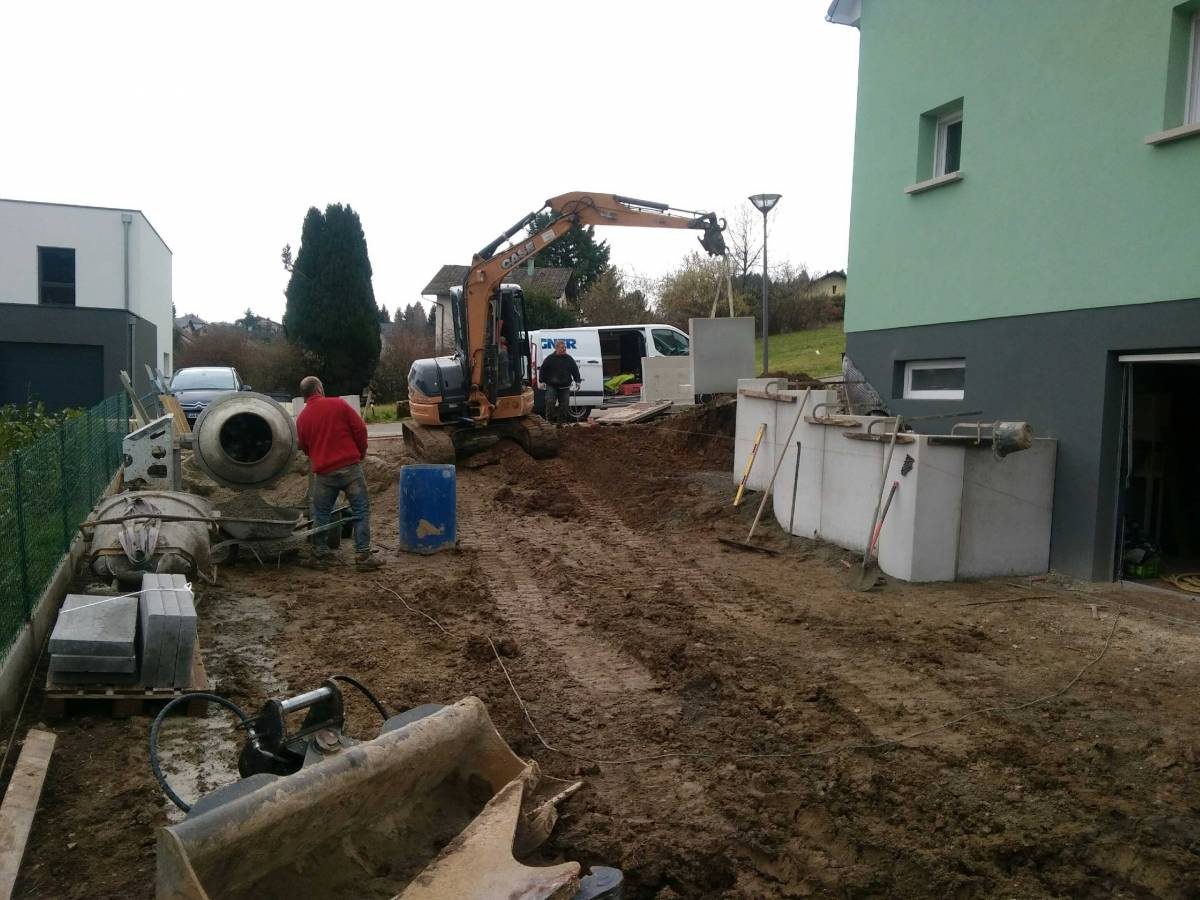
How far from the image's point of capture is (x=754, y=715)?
5539mm

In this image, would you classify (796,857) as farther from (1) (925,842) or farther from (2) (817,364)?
(2) (817,364)

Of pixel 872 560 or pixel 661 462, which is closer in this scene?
pixel 872 560

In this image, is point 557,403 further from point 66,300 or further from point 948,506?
point 66,300

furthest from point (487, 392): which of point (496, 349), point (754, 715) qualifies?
point (754, 715)

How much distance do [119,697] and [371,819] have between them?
2547 mm

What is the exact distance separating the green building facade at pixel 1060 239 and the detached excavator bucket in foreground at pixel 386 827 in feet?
20.9

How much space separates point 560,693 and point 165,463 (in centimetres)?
611

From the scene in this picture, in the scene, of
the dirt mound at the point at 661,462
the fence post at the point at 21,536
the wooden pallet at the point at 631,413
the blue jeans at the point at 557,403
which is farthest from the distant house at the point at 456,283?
the fence post at the point at 21,536

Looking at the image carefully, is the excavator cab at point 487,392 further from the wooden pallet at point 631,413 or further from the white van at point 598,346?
the white van at point 598,346

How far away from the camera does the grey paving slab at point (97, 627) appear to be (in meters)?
5.47

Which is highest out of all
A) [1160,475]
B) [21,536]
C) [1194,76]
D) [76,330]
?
[1194,76]

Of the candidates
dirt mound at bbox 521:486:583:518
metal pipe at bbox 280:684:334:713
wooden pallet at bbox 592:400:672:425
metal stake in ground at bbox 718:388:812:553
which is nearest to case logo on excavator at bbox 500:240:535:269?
dirt mound at bbox 521:486:583:518

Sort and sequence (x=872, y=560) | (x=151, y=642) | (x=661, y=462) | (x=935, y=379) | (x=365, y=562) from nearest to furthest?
(x=151, y=642)
(x=872, y=560)
(x=365, y=562)
(x=935, y=379)
(x=661, y=462)

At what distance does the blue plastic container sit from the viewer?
33.2 ft
